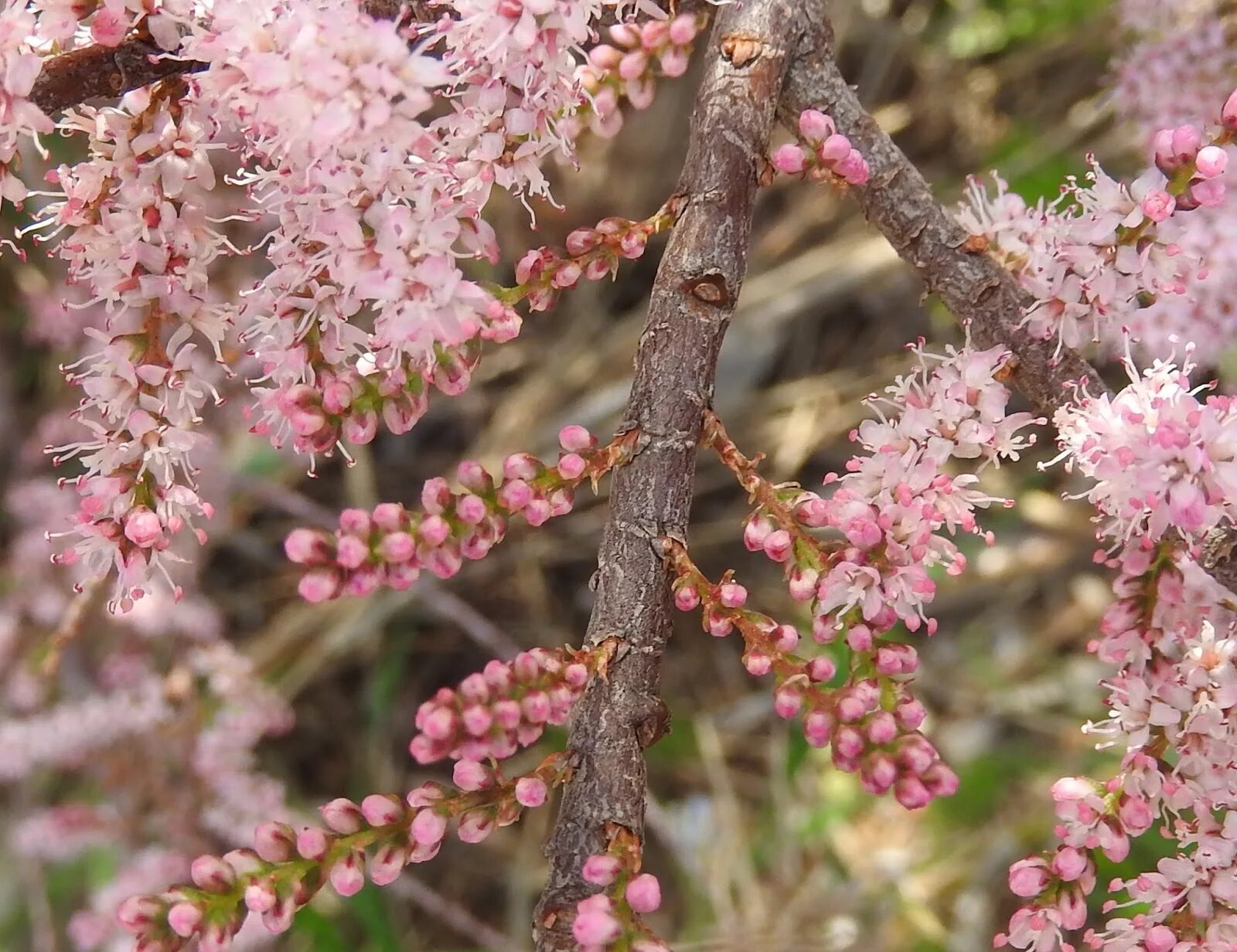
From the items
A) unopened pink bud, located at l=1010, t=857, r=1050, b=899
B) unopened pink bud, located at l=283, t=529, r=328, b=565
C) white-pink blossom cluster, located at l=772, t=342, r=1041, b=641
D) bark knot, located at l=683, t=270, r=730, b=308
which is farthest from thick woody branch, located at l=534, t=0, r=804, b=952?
unopened pink bud, located at l=1010, t=857, r=1050, b=899

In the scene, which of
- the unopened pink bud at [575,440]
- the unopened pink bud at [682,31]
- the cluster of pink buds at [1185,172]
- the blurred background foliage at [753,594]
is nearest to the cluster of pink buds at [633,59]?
the unopened pink bud at [682,31]

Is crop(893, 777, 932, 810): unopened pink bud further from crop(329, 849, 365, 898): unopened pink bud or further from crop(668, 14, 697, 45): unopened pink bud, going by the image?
crop(668, 14, 697, 45): unopened pink bud

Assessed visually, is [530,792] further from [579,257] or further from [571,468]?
[579,257]

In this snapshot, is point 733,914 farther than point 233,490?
No

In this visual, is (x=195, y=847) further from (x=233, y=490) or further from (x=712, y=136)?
(x=712, y=136)

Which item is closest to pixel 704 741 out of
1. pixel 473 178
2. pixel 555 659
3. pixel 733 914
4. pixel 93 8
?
pixel 733 914

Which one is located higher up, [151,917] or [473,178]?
[473,178]
